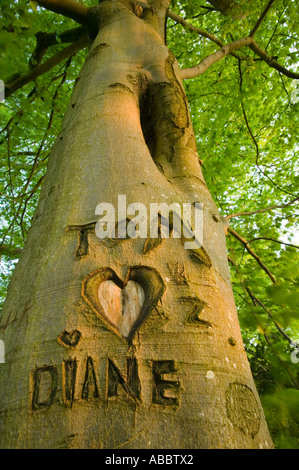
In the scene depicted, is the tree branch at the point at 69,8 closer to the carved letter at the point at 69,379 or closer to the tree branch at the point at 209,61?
the tree branch at the point at 209,61

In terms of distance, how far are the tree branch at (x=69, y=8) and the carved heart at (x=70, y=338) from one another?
3.17m

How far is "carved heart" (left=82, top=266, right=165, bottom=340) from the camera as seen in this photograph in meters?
1.04

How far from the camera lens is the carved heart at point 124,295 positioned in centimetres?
104

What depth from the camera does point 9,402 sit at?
37.5 inches

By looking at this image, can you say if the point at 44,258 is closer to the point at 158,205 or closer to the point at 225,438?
the point at 158,205

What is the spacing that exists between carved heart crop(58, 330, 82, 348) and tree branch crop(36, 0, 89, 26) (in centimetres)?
317

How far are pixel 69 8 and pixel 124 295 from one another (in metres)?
3.14

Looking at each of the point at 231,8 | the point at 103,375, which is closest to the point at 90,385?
the point at 103,375

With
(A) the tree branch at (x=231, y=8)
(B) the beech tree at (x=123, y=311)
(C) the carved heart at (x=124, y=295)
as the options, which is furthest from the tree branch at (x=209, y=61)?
(C) the carved heart at (x=124, y=295)

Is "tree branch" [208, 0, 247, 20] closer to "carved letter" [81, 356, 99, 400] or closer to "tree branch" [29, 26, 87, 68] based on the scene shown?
"tree branch" [29, 26, 87, 68]

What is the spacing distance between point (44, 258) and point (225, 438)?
87 cm
